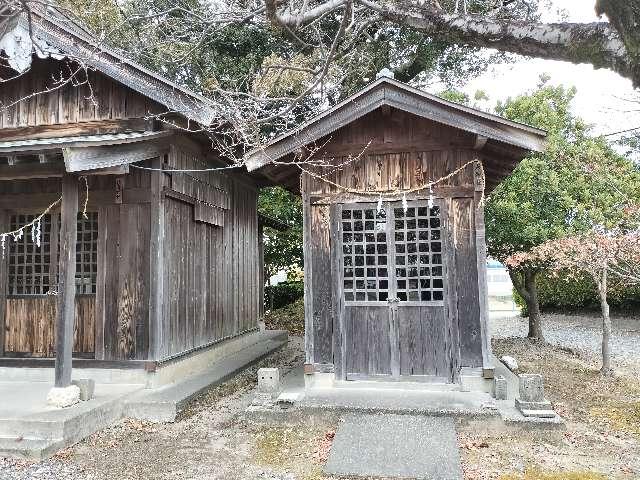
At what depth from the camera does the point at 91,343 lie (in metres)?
7.90

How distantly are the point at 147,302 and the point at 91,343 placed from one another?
117 cm

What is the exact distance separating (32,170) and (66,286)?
1.76m

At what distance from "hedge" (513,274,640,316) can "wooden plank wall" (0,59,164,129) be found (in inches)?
656

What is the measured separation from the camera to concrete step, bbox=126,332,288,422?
685 centimetres

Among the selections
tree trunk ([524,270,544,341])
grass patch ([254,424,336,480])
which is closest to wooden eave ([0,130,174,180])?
grass patch ([254,424,336,480])

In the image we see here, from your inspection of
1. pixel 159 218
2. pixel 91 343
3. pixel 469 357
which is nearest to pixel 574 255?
pixel 469 357

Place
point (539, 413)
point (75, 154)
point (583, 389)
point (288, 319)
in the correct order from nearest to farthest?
point (539, 413) < point (75, 154) < point (583, 389) < point (288, 319)

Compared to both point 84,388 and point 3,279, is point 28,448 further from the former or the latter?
point 3,279

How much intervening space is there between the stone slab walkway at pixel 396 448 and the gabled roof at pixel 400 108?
3894 mm

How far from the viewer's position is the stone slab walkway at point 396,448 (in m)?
4.94

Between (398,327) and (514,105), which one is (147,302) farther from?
(514,105)

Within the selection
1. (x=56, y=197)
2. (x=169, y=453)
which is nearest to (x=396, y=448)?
(x=169, y=453)

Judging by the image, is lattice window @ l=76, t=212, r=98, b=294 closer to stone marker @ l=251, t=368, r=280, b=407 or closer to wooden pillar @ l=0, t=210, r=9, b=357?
wooden pillar @ l=0, t=210, r=9, b=357

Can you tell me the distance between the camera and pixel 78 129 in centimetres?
833
